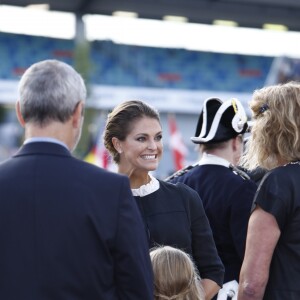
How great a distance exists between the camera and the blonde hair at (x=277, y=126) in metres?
3.22

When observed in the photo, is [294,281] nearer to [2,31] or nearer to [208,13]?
[208,13]

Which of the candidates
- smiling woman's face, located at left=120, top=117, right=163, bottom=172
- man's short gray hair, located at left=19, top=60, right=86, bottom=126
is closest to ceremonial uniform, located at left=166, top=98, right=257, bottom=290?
smiling woman's face, located at left=120, top=117, right=163, bottom=172

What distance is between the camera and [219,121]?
14.0 ft

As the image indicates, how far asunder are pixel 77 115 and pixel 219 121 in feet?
6.33

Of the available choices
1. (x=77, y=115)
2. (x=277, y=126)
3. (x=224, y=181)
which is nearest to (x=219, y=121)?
(x=224, y=181)

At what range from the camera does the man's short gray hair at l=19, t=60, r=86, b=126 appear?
2395mm

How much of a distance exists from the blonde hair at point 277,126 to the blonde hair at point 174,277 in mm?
591

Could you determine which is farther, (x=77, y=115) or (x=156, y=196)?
(x=156, y=196)

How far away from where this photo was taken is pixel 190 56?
4059 centimetres

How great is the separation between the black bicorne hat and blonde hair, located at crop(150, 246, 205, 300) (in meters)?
1.38

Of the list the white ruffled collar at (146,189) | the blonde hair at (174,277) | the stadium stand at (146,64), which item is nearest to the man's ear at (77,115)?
the blonde hair at (174,277)

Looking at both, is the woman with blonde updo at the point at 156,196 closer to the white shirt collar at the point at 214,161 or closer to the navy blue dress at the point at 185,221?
the navy blue dress at the point at 185,221

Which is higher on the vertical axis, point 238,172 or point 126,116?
point 126,116

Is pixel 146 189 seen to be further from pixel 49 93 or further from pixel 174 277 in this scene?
pixel 49 93
